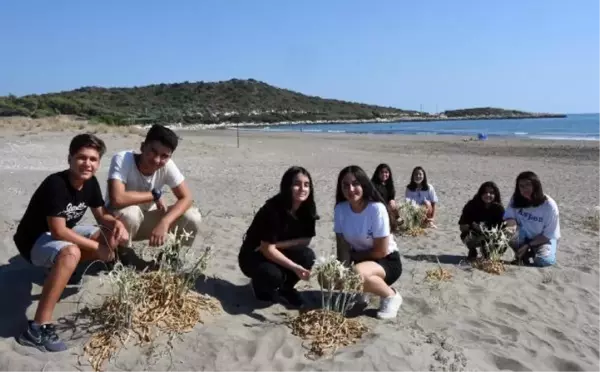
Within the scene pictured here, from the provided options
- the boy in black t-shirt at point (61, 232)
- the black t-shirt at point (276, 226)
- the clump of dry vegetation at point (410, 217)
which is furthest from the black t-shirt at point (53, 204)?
the clump of dry vegetation at point (410, 217)

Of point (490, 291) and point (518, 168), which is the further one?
point (518, 168)

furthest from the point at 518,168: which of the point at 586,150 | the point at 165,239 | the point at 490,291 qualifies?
the point at 165,239

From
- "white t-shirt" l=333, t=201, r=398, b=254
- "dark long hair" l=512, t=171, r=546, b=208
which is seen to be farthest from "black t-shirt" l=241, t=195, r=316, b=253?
"dark long hair" l=512, t=171, r=546, b=208

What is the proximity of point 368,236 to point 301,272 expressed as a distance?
64cm

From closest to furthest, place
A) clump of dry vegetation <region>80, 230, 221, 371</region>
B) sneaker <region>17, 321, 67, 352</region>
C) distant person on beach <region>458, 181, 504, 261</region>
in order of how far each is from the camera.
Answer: sneaker <region>17, 321, 67, 352</region> → clump of dry vegetation <region>80, 230, 221, 371</region> → distant person on beach <region>458, 181, 504, 261</region>

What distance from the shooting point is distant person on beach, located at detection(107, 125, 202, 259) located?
13.7 ft

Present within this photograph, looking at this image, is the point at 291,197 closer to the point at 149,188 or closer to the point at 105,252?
the point at 149,188

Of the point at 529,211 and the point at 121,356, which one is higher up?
the point at 529,211

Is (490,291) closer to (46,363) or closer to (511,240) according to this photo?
(511,240)

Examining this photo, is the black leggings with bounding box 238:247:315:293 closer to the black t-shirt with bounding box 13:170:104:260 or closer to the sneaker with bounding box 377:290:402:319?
the sneaker with bounding box 377:290:402:319

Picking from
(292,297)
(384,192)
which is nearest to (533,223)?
(384,192)

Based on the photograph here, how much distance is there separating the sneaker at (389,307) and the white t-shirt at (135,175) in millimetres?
1853

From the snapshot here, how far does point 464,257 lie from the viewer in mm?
6266

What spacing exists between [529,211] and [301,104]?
95668 mm
